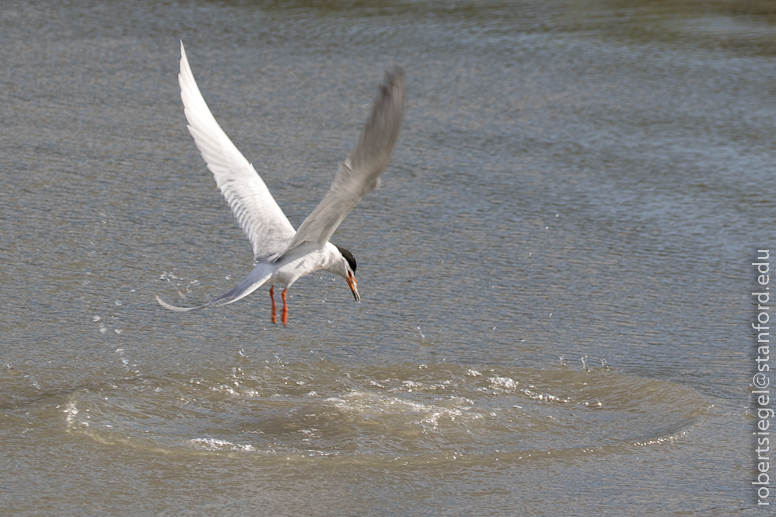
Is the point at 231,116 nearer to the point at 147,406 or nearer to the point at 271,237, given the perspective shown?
the point at 271,237

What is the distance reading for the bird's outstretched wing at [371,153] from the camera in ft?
11.5

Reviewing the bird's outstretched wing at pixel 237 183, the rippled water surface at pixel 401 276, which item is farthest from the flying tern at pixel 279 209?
the rippled water surface at pixel 401 276

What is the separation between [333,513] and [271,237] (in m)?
1.63

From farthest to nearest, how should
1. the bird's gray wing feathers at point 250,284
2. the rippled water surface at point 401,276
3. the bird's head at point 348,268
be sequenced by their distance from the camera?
the bird's head at point 348,268 → the bird's gray wing feathers at point 250,284 → the rippled water surface at point 401,276

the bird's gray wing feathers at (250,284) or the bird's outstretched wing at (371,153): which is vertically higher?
the bird's outstretched wing at (371,153)

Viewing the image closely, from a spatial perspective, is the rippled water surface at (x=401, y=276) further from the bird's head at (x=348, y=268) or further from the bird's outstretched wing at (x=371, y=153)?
the bird's outstretched wing at (x=371, y=153)

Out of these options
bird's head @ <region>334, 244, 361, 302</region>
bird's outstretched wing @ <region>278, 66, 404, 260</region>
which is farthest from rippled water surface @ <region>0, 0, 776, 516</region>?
bird's outstretched wing @ <region>278, 66, 404, 260</region>

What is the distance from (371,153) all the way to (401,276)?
1782 mm

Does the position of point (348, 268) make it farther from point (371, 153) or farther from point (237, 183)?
point (371, 153)

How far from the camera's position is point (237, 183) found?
4.94 meters

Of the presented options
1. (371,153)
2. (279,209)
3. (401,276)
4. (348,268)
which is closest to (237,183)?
(279,209)

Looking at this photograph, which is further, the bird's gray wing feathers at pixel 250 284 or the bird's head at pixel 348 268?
the bird's head at pixel 348 268

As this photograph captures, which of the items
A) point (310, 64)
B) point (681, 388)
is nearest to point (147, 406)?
point (681, 388)

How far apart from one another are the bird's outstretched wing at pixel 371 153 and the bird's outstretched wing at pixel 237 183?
2.37 feet
